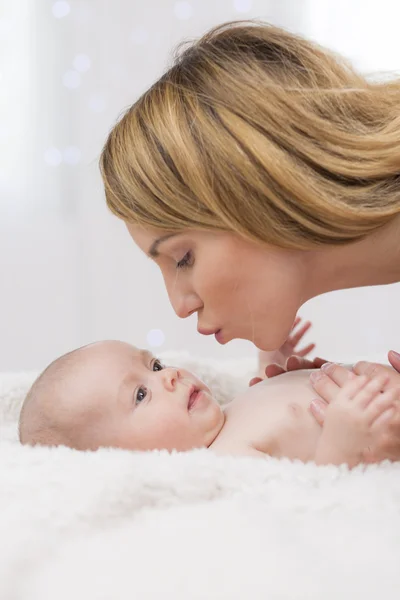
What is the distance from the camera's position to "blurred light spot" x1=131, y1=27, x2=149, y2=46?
115 inches

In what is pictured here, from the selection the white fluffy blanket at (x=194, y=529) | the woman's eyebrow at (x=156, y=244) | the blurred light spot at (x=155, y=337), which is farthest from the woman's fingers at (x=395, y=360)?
the blurred light spot at (x=155, y=337)

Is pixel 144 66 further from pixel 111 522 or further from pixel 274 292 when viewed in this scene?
pixel 111 522

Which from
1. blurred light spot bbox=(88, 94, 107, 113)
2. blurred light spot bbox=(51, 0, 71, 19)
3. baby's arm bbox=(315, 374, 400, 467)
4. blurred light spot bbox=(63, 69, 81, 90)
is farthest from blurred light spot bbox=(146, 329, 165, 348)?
baby's arm bbox=(315, 374, 400, 467)

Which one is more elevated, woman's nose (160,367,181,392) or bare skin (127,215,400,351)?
bare skin (127,215,400,351)

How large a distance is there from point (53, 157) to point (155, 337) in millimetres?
753

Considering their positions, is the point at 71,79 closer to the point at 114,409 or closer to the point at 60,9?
the point at 60,9

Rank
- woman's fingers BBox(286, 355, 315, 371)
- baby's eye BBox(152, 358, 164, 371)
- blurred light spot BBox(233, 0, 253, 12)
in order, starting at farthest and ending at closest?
blurred light spot BBox(233, 0, 253, 12) → woman's fingers BBox(286, 355, 315, 371) → baby's eye BBox(152, 358, 164, 371)

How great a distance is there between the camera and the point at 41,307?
9.99ft

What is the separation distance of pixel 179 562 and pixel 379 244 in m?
0.74

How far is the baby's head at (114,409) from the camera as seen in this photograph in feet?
4.57

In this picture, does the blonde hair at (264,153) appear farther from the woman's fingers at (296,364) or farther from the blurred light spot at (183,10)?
the blurred light spot at (183,10)

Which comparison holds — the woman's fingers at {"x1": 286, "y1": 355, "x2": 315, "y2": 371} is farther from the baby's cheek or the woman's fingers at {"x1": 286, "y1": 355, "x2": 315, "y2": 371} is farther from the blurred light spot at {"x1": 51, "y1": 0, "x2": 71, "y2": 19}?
the blurred light spot at {"x1": 51, "y1": 0, "x2": 71, "y2": 19}

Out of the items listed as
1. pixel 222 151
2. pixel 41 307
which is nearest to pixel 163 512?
pixel 222 151

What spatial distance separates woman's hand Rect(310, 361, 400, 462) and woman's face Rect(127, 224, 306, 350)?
0.11 meters
